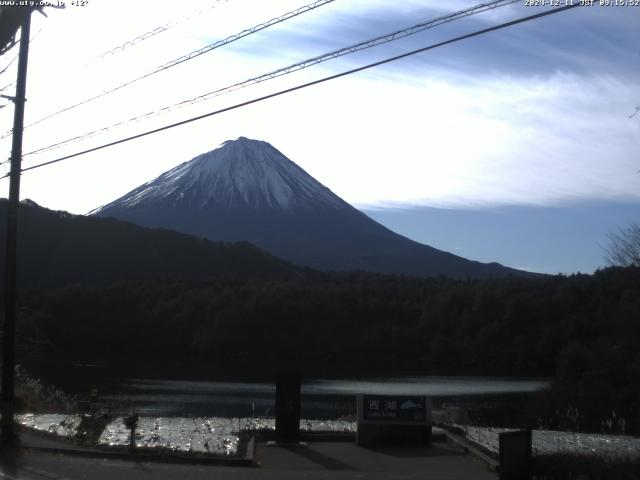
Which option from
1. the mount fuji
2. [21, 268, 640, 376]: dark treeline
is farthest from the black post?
the mount fuji

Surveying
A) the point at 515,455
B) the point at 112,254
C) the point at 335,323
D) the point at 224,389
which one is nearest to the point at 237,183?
the point at 112,254

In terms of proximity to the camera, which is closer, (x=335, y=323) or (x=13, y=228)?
(x=13, y=228)

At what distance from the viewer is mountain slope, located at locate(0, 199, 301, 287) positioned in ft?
314

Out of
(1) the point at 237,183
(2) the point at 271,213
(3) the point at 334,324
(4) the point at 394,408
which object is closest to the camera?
(4) the point at 394,408

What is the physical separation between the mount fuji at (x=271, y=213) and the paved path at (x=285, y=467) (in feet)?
483

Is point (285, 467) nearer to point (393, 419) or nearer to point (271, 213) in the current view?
point (393, 419)

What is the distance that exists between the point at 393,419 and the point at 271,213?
167410 millimetres

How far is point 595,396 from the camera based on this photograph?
110 feet

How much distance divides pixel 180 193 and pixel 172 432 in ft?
548

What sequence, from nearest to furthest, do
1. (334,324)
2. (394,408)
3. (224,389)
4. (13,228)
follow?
(394,408), (13,228), (224,389), (334,324)

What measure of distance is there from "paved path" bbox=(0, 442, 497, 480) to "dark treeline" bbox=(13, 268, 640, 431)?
43.6m

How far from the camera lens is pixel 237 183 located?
186000mm

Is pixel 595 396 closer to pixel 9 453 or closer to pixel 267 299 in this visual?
pixel 9 453

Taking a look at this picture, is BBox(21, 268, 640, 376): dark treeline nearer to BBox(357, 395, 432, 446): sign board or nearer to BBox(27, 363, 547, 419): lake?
BBox(27, 363, 547, 419): lake
